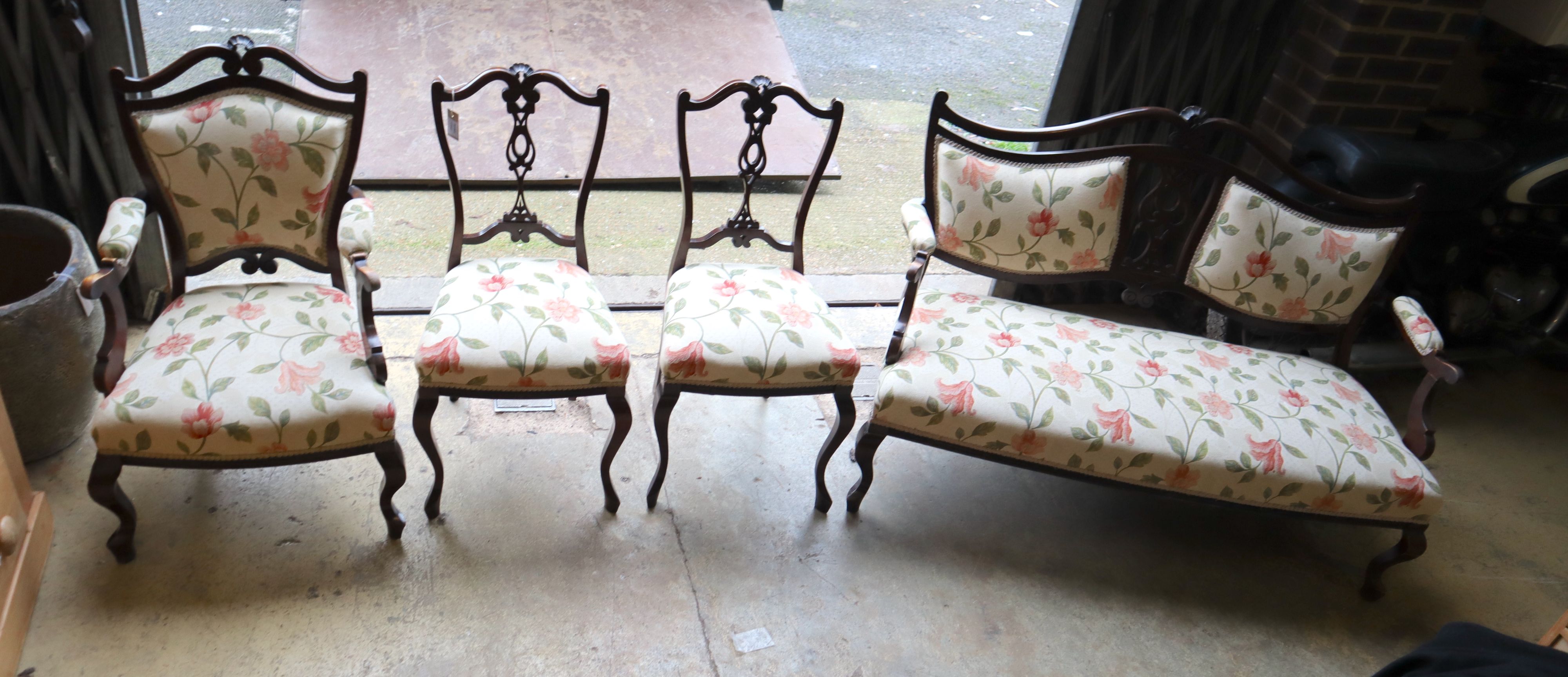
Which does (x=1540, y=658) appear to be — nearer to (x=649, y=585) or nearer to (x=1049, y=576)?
(x=1049, y=576)

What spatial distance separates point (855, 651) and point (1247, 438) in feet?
3.39

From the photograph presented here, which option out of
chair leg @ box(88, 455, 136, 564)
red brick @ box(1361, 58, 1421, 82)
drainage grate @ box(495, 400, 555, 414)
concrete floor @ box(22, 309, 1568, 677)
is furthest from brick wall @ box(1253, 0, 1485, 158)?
chair leg @ box(88, 455, 136, 564)

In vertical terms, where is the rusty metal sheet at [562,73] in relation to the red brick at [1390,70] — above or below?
below

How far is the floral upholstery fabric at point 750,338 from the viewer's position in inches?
84.8

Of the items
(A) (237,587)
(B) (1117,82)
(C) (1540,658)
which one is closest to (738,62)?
(B) (1117,82)

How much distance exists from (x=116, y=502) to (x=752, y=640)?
134 cm

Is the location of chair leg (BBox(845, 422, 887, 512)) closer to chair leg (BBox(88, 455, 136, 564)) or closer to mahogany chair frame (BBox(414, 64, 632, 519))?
mahogany chair frame (BBox(414, 64, 632, 519))

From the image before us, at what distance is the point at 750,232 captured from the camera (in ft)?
8.18

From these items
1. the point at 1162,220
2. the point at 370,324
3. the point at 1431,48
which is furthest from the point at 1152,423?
the point at 370,324

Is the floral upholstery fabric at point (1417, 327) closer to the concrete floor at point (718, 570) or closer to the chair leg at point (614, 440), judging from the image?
the concrete floor at point (718, 570)

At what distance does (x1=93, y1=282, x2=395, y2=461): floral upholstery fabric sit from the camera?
72.3 inches

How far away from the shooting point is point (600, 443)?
253cm

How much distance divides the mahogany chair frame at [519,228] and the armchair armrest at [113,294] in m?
0.58

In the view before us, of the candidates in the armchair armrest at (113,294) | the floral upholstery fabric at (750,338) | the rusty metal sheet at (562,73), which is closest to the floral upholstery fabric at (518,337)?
the floral upholstery fabric at (750,338)
